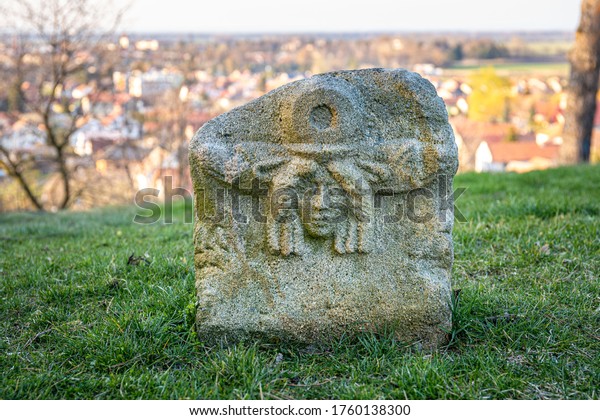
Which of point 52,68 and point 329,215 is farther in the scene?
point 52,68

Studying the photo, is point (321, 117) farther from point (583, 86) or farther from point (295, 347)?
point (583, 86)

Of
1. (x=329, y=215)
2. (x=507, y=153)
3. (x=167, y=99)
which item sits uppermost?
(x=329, y=215)

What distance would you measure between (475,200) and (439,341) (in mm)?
3874

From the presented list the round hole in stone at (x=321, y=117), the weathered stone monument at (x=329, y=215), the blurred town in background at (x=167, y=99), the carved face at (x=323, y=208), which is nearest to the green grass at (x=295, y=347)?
the weathered stone monument at (x=329, y=215)

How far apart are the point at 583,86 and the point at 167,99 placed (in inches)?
483

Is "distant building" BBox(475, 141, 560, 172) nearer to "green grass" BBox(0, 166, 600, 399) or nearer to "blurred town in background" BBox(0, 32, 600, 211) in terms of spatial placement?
"blurred town in background" BBox(0, 32, 600, 211)

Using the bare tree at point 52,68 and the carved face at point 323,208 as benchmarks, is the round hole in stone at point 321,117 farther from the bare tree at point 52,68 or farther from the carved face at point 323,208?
the bare tree at point 52,68

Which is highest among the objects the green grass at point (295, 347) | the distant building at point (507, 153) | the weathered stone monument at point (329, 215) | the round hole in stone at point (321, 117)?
the round hole in stone at point (321, 117)

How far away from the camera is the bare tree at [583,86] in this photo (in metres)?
10.2

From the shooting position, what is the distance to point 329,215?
131 inches

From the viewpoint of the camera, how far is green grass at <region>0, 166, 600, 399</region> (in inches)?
118

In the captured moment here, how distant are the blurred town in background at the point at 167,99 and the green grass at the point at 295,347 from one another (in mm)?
5136

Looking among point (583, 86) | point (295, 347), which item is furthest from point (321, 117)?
point (583, 86)

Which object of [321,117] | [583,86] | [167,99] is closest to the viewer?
[321,117]
